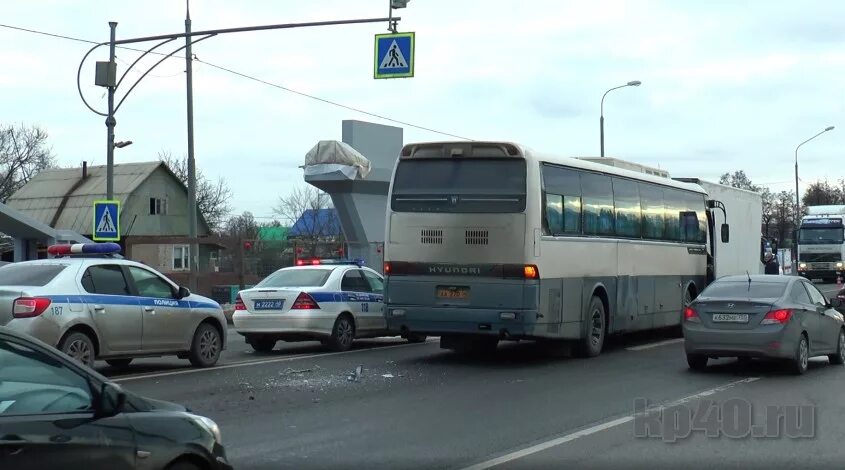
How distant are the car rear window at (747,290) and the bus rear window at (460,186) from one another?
A: 3056mm

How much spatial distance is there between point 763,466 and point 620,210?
999cm

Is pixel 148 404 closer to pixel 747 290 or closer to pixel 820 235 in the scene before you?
pixel 747 290

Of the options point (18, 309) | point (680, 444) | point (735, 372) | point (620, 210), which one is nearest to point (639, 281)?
point (620, 210)

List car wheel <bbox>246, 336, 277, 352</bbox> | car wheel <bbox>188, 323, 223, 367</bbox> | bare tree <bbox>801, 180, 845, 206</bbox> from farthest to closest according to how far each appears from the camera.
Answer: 1. bare tree <bbox>801, 180, 845, 206</bbox>
2. car wheel <bbox>246, 336, 277, 352</bbox>
3. car wheel <bbox>188, 323, 223, 367</bbox>

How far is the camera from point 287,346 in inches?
738

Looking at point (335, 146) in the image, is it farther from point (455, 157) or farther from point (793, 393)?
point (793, 393)

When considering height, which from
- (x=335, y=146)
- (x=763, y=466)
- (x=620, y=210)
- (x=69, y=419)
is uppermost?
(x=335, y=146)

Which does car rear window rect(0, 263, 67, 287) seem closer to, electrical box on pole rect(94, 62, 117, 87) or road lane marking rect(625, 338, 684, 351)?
electrical box on pole rect(94, 62, 117, 87)

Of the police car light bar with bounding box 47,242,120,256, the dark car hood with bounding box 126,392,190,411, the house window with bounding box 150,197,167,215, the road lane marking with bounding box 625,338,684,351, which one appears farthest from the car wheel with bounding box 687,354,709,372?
the house window with bounding box 150,197,167,215

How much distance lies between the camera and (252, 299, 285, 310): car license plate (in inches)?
653

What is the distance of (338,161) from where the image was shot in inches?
1142

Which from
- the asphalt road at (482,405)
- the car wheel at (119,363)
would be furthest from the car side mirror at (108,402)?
the car wheel at (119,363)

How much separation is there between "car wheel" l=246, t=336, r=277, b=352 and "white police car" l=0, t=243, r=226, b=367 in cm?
221

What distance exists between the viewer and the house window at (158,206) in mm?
63156
